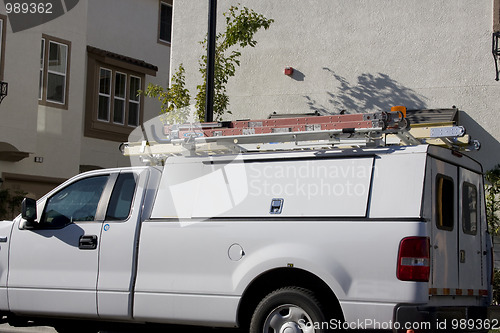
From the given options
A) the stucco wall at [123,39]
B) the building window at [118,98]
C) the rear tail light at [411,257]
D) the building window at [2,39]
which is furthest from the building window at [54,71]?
the rear tail light at [411,257]

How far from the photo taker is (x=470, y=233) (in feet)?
24.5

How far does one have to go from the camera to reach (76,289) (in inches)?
309

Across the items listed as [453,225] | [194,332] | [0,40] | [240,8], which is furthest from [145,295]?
[0,40]

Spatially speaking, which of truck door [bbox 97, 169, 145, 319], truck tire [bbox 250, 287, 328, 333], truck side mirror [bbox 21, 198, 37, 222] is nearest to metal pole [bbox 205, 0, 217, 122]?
truck door [bbox 97, 169, 145, 319]

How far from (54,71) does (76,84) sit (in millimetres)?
787

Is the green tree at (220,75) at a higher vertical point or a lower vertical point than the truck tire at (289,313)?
higher

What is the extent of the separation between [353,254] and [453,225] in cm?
112

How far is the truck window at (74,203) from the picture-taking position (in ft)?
26.9

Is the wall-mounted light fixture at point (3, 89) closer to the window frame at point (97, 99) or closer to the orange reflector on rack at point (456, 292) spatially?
the window frame at point (97, 99)

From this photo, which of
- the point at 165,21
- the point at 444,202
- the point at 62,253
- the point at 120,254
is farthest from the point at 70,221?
the point at 165,21

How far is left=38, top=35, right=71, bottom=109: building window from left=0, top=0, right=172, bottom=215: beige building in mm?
30

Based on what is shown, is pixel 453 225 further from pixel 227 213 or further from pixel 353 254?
pixel 227 213

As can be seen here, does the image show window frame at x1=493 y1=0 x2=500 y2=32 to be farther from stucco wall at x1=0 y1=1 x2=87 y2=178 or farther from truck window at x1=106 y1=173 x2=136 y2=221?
stucco wall at x1=0 y1=1 x2=87 y2=178

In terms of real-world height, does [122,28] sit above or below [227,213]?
above
